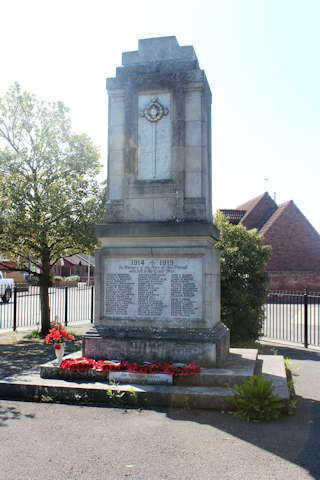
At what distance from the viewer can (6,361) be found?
10.5m

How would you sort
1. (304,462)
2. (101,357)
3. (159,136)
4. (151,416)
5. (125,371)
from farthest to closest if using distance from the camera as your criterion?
(159,136) → (101,357) → (125,371) → (151,416) → (304,462)

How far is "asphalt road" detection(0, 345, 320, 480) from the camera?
4.47 m

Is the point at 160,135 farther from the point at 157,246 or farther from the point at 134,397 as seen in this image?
the point at 134,397

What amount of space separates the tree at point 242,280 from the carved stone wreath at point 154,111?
6229 millimetres

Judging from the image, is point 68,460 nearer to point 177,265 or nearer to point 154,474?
point 154,474

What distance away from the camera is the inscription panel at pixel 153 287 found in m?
8.04

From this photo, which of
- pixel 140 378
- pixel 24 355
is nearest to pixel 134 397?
pixel 140 378

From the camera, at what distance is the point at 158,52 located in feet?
29.5

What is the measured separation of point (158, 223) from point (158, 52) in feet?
11.8

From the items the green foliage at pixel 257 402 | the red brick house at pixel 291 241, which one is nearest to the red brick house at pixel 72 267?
the red brick house at pixel 291 241

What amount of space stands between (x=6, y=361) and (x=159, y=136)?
6379 mm

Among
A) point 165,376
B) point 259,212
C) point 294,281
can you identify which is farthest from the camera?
point 259,212

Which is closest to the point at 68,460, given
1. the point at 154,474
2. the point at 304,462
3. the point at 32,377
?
the point at 154,474

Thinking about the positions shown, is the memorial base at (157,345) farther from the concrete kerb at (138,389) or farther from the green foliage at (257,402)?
the green foliage at (257,402)
